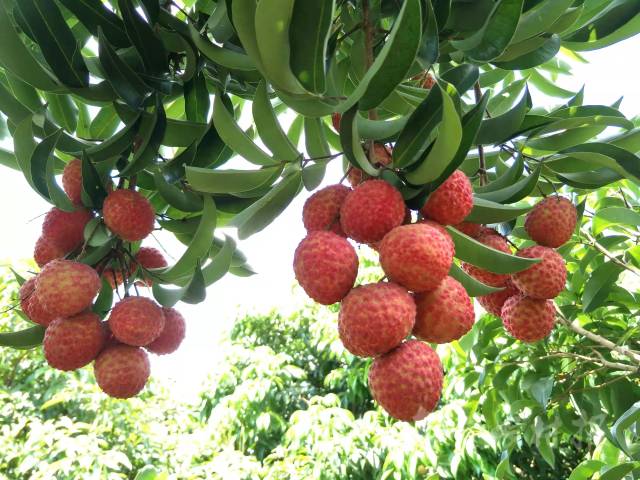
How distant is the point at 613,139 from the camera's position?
2.97 ft

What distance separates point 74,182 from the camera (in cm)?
86

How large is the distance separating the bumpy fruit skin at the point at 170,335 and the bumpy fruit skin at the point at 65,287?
0.15m

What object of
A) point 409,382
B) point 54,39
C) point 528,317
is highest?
point 54,39

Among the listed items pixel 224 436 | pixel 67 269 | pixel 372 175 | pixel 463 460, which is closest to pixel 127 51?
pixel 67 269

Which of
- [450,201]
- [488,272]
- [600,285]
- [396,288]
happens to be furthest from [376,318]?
[600,285]

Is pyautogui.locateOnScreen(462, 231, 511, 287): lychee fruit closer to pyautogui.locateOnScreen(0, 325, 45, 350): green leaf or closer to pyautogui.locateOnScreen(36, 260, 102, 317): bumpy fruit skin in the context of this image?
pyautogui.locateOnScreen(36, 260, 102, 317): bumpy fruit skin

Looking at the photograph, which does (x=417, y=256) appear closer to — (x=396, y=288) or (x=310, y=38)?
(x=396, y=288)

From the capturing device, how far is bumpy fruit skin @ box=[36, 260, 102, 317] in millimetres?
770

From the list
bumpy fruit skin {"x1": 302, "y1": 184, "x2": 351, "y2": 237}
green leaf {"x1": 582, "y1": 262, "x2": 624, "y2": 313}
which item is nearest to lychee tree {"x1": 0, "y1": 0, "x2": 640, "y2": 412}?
bumpy fruit skin {"x1": 302, "y1": 184, "x2": 351, "y2": 237}

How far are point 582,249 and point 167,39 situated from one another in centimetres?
138

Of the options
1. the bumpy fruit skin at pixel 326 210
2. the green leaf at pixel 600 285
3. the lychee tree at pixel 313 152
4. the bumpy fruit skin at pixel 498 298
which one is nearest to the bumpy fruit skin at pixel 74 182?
the lychee tree at pixel 313 152

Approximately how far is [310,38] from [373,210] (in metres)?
0.18

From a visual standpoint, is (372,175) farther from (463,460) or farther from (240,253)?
(463,460)

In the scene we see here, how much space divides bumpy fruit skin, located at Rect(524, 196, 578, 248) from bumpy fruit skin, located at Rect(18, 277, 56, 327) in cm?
66
